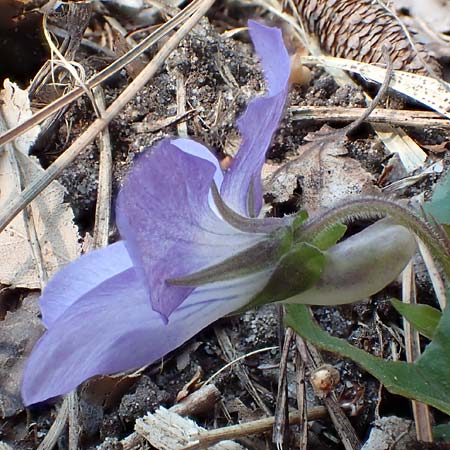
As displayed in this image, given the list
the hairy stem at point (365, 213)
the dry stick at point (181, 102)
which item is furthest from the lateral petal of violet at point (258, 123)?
the dry stick at point (181, 102)

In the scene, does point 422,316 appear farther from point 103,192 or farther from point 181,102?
point 181,102

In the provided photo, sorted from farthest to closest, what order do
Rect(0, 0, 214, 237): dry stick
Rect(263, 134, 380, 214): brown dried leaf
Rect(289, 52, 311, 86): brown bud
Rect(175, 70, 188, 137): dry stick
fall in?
Rect(289, 52, 311, 86): brown bud
Rect(175, 70, 188, 137): dry stick
Rect(263, 134, 380, 214): brown dried leaf
Rect(0, 0, 214, 237): dry stick

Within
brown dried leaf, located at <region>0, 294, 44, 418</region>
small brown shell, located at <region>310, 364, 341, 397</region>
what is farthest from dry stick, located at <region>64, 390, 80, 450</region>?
small brown shell, located at <region>310, 364, 341, 397</region>

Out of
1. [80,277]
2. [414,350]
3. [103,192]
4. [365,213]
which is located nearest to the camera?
[80,277]

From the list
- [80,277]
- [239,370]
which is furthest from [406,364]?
[80,277]

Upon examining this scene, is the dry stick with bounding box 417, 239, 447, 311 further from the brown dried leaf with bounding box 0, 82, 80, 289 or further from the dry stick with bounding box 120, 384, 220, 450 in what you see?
the brown dried leaf with bounding box 0, 82, 80, 289

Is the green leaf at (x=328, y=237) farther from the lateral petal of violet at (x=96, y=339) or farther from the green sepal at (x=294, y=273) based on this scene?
the lateral petal of violet at (x=96, y=339)

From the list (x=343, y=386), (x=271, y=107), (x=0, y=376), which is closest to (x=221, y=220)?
(x=271, y=107)

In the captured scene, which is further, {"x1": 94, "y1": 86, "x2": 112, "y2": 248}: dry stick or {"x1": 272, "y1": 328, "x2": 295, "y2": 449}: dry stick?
{"x1": 94, "y1": 86, "x2": 112, "y2": 248}: dry stick
